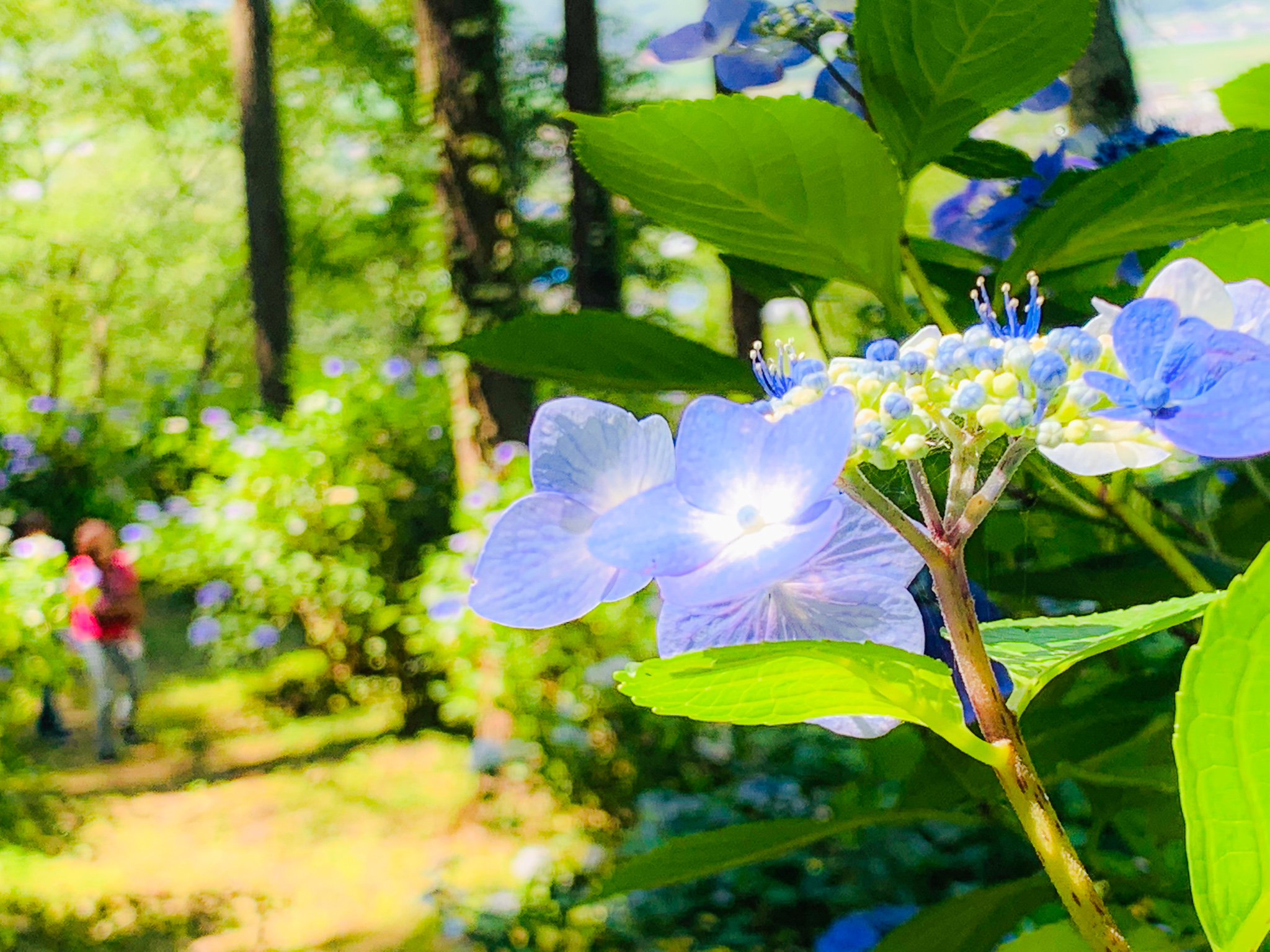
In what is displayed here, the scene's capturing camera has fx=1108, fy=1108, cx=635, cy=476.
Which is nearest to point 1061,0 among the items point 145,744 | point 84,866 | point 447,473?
point 84,866

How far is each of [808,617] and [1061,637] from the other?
5 cm

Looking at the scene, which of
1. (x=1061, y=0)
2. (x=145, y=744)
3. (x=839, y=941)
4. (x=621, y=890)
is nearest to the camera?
(x=1061, y=0)

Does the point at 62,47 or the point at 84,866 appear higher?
the point at 62,47

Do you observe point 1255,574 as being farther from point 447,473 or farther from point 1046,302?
point 447,473

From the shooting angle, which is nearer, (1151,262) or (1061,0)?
(1061,0)

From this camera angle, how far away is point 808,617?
0.24 m

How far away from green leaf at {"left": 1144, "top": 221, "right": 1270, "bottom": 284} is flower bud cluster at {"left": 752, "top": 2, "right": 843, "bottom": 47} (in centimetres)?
24

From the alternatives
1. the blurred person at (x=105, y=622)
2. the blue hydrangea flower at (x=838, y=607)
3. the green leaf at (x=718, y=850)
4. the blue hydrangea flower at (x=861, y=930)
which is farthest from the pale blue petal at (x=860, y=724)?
the blurred person at (x=105, y=622)

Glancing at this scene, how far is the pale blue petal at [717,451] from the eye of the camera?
0.64 feet

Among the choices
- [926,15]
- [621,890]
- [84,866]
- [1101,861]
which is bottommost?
[84,866]

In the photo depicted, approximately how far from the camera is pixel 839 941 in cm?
147

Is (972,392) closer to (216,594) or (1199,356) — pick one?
(1199,356)

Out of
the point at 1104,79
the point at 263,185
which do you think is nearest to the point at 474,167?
the point at 1104,79

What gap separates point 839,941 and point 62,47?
11599 millimetres
